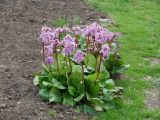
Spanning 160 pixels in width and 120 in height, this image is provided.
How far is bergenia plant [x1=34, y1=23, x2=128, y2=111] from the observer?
222 inches

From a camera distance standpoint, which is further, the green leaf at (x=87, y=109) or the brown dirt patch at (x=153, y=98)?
the brown dirt patch at (x=153, y=98)

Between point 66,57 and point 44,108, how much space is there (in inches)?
33.0

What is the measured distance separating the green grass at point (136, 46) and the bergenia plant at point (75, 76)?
222 mm

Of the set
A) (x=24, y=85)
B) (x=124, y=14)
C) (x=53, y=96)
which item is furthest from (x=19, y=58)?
(x=124, y=14)

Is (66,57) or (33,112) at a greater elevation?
(66,57)

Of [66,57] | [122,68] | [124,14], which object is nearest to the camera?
[66,57]

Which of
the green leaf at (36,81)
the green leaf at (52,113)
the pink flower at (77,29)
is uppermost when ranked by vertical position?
the pink flower at (77,29)

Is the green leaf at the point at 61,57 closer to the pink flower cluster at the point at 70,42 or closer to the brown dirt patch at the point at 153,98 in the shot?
the pink flower cluster at the point at 70,42

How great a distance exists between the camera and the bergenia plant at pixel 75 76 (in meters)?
5.63

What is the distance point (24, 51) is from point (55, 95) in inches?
66.5

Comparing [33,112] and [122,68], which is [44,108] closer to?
[33,112]

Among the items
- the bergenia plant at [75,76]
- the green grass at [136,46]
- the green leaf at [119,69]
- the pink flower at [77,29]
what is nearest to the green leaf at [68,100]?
the bergenia plant at [75,76]

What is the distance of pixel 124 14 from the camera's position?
1066 centimetres

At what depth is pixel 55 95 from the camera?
5.69m
